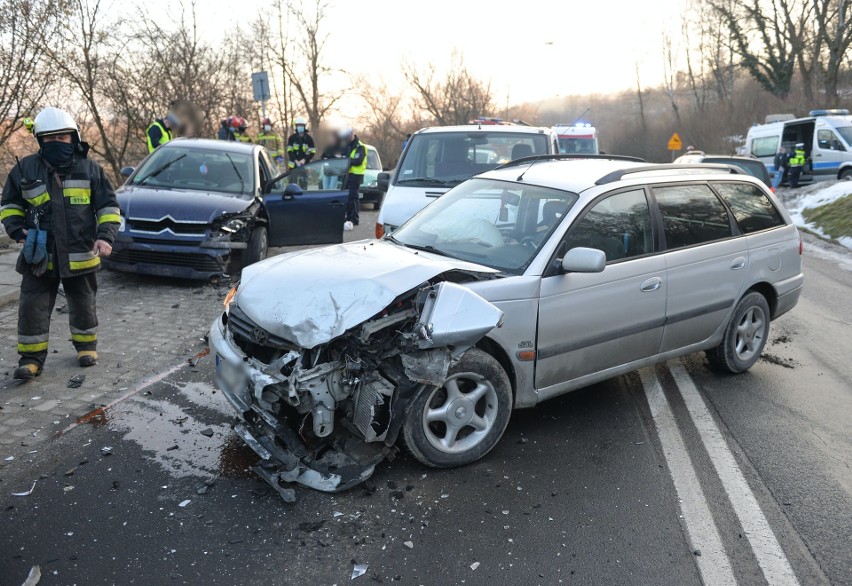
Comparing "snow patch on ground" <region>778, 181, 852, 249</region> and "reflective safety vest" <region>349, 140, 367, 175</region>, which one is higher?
"reflective safety vest" <region>349, 140, 367, 175</region>

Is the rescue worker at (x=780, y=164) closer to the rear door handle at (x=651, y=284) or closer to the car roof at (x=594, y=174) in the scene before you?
the car roof at (x=594, y=174)

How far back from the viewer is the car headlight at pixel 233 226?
8500 millimetres

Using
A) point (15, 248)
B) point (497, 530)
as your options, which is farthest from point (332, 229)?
point (497, 530)

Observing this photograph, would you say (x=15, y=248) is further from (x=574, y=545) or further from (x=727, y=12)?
(x=727, y=12)

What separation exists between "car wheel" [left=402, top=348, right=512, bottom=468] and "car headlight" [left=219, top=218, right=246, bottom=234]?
207 inches

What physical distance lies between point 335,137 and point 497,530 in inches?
480

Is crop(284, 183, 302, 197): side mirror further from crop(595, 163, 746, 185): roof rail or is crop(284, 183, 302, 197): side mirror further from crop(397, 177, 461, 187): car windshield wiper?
crop(595, 163, 746, 185): roof rail

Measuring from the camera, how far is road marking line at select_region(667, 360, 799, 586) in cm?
322

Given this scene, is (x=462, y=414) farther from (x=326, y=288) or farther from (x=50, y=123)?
(x=50, y=123)

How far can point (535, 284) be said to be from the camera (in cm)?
424

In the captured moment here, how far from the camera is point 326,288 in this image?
385 centimetres

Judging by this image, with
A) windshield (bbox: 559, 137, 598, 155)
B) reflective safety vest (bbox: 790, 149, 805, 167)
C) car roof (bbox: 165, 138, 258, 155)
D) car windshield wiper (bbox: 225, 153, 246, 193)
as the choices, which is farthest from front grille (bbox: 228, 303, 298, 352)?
reflective safety vest (bbox: 790, 149, 805, 167)

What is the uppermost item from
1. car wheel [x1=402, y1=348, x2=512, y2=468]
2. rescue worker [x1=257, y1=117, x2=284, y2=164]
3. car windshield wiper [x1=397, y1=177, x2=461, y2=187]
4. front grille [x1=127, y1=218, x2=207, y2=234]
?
rescue worker [x1=257, y1=117, x2=284, y2=164]

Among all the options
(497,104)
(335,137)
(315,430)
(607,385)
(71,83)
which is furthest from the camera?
(497,104)
